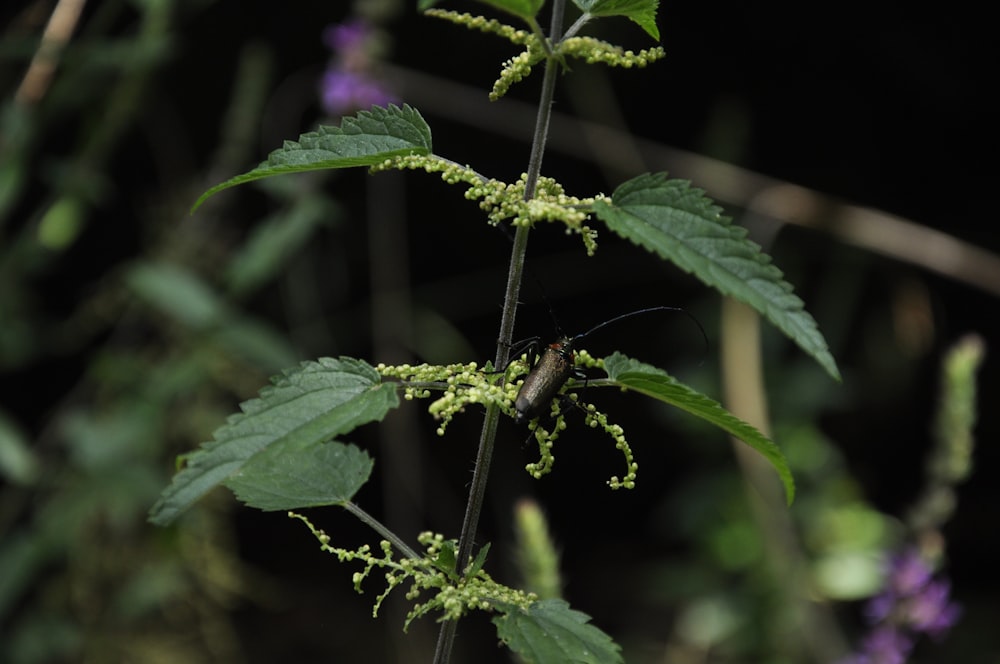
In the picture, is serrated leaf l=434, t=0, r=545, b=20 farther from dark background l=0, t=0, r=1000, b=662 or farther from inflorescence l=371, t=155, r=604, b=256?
dark background l=0, t=0, r=1000, b=662

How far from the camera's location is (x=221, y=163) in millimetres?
2795

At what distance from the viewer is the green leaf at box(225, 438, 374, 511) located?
103 centimetres

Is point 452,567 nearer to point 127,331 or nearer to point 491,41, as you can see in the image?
point 127,331

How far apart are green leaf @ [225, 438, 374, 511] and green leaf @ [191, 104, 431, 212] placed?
0.88 ft

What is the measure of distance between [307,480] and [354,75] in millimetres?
1878

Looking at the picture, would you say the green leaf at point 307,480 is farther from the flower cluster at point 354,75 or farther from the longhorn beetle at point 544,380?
the flower cluster at point 354,75

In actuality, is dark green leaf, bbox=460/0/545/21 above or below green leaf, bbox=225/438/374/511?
above

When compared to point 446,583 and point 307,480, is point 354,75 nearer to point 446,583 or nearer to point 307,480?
point 307,480

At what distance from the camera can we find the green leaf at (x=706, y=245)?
34.0 inches

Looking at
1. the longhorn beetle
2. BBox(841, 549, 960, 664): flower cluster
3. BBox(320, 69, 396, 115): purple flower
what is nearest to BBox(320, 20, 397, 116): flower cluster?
BBox(320, 69, 396, 115): purple flower

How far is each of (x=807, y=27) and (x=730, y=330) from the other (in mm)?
995

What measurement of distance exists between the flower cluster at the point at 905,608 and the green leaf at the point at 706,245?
4.64 ft

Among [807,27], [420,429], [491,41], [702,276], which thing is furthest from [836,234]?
[702,276]

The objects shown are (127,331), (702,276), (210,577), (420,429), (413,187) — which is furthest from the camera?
(420,429)
